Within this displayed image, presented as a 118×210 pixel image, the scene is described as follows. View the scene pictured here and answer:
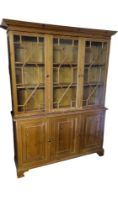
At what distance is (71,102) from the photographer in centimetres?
237

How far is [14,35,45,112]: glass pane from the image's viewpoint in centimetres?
199

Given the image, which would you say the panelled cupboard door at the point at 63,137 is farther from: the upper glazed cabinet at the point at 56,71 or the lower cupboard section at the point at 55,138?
the upper glazed cabinet at the point at 56,71

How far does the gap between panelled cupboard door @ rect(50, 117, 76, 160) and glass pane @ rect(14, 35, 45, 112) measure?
0.34 m

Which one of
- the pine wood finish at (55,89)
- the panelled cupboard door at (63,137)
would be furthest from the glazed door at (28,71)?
the panelled cupboard door at (63,137)

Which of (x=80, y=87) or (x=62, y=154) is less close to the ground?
A: (x=80, y=87)

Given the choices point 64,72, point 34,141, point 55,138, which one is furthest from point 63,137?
point 64,72

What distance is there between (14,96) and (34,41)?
2.52 feet

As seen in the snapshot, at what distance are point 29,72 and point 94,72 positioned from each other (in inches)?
40.3

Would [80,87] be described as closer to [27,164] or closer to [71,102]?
[71,102]

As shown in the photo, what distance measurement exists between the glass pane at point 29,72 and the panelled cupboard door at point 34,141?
0.22 m

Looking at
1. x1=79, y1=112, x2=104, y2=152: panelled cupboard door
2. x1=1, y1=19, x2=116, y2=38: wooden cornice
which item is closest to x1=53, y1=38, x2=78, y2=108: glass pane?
x1=1, y1=19, x2=116, y2=38: wooden cornice

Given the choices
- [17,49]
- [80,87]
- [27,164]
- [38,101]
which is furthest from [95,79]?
[27,164]

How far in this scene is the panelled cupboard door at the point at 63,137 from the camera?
2.29m

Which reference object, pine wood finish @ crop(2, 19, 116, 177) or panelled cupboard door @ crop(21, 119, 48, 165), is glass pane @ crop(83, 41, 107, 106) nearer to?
pine wood finish @ crop(2, 19, 116, 177)
